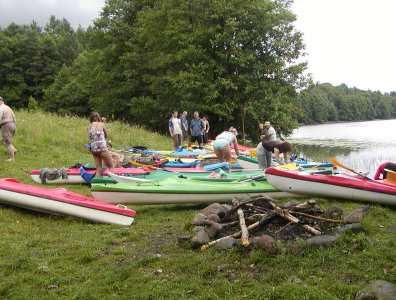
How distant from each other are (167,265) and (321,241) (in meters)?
1.62

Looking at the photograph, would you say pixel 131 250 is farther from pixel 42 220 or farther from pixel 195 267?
pixel 42 220

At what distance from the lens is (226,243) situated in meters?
4.54

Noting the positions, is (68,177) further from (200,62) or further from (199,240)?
(200,62)

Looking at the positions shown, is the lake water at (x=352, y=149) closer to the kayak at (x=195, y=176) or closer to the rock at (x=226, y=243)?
the kayak at (x=195, y=176)

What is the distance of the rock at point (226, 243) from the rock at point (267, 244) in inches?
11.3

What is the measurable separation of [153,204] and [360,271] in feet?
13.3

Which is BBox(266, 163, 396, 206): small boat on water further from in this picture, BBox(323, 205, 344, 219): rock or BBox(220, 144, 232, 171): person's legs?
BBox(220, 144, 232, 171): person's legs

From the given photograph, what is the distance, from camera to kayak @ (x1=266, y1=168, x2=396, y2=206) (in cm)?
716

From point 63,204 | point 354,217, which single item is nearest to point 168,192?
point 63,204

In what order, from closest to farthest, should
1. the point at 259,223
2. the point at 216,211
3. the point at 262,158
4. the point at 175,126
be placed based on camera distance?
the point at 259,223 → the point at 216,211 → the point at 262,158 → the point at 175,126

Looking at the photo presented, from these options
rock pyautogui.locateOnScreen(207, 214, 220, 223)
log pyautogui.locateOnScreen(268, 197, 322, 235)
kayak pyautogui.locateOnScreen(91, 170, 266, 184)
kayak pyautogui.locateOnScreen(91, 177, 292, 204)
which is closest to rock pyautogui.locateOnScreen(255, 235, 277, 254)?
log pyautogui.locateOnScreen(268, 197, 322, 235)

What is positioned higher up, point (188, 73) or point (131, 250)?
point (188, 73)

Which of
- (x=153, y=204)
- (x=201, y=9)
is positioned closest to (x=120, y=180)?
(x=153, y=204)

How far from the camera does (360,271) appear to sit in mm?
3844
